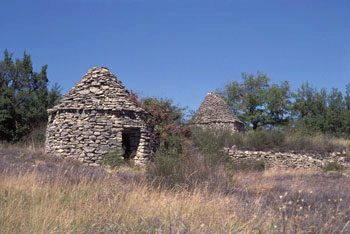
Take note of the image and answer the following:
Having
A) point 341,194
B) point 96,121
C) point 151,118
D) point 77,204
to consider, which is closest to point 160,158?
point 77,204

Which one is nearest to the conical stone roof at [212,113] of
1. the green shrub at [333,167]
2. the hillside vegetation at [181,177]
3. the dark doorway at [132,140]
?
the hillside vegetation at [181,177]

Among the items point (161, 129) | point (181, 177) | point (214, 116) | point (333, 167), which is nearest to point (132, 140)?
point (161, 129)

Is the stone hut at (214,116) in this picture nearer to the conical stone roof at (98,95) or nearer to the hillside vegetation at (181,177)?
the hillside vegetation at (181,177)

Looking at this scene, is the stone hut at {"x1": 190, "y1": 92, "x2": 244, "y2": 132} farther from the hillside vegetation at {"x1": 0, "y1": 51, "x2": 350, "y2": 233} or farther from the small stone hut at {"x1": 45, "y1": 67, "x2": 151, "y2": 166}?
the small stone hut at {"x1": 45, "y1": 67, "x2": 151, "y2": 166}

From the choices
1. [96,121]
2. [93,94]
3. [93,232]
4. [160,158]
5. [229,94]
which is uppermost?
[229,94]

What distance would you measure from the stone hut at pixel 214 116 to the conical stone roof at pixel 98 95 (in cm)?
1093

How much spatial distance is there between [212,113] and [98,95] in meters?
13.6

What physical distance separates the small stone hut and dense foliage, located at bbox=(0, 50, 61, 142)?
8677 millimetres

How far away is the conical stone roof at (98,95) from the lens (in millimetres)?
13641

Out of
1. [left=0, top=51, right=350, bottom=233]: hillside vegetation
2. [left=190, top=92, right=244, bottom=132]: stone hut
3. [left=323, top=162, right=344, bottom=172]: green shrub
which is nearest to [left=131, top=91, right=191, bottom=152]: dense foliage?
[left=0, top=51, right=350, bottom=233]: hillside vegetation

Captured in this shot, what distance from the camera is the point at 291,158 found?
54.1 ft

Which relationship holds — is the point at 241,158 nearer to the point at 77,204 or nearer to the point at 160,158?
the point at 160,158

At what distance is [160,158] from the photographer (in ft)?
26.3

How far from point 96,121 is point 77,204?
9.25 meters
